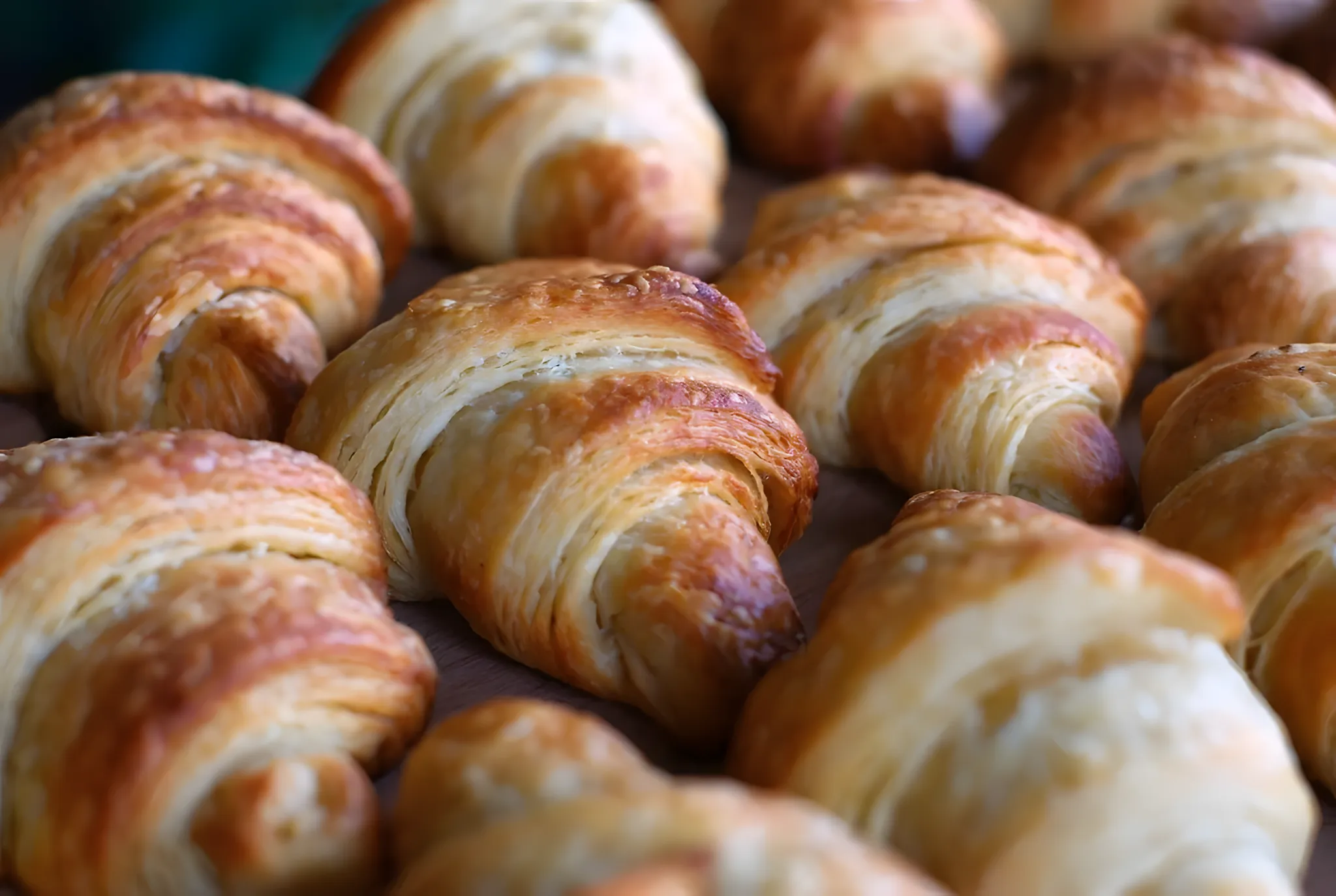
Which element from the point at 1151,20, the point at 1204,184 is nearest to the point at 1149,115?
the point at 1204,184

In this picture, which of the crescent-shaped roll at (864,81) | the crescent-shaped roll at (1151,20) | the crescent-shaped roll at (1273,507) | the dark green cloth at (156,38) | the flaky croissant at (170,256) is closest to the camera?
the crescent-shaped roll at (1273,507)

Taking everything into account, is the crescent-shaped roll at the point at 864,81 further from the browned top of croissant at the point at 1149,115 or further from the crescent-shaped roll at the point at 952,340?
the crescent-shaped roll at the point at 952,340

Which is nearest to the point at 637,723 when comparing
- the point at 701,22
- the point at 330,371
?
the point at 330,371

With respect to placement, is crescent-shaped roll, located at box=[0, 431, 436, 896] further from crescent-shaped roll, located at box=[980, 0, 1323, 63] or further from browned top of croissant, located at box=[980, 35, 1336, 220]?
crescent-shaped roll, located at box=[980, 0, 1323, 63]

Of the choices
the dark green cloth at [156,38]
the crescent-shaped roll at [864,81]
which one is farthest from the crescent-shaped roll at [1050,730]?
the dark green cloth at [156,38]

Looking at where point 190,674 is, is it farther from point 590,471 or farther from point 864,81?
point 864,81

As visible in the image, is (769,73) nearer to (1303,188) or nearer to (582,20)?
(582,20)

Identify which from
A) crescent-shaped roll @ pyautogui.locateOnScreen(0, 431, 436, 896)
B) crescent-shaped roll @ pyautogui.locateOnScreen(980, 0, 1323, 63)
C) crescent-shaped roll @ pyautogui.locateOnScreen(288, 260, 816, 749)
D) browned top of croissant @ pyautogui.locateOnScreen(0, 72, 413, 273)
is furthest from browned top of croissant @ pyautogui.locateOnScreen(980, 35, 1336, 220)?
crescent-shaped roll @ pyautogui.locateOnScreen(0, 431, 436, 896)
